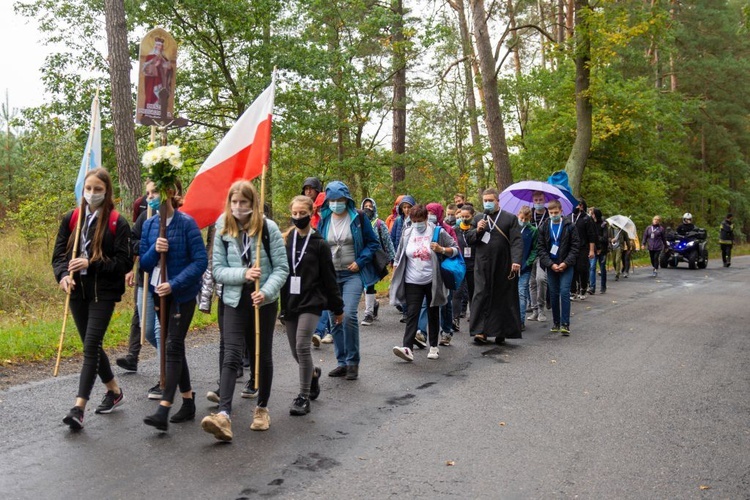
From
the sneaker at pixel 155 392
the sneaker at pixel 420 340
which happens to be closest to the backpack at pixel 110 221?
the sneaker at pixel 155 392

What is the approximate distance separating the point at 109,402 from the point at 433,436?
2721 mm

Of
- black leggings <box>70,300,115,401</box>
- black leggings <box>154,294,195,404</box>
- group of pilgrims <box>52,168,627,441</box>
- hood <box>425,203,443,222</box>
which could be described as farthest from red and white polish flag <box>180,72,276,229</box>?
hood <box>425,203,443,222</box>

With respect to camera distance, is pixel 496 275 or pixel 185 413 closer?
pixel 185 413

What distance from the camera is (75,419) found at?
19.0 ft

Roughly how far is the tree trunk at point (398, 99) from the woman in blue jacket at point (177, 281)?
18.3 meters

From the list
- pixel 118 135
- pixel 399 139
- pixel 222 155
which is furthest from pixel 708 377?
pixel 399 139

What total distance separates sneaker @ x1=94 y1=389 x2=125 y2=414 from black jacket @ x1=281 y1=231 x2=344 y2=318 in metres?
1.58

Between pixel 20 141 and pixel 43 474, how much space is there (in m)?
19.1

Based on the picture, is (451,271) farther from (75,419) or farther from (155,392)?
(75,419)

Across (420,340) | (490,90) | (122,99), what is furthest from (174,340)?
(490,90)

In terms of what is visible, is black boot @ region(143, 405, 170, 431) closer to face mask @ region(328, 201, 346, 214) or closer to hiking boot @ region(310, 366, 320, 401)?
hiking boot @ region(310, 366, 320, 401)

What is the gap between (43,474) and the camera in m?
4.89

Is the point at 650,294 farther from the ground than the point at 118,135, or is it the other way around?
the point at 118,135

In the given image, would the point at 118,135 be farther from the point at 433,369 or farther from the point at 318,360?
the point at 433,369
